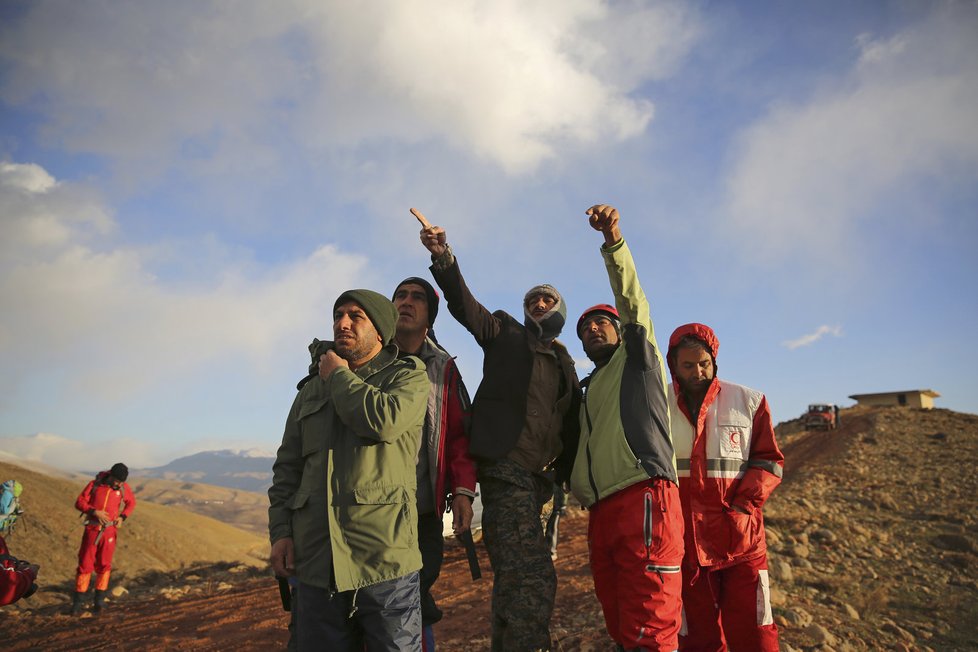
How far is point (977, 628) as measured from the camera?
19.7ft

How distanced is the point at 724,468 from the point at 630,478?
0.77 metres

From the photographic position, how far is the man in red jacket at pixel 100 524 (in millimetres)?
8828

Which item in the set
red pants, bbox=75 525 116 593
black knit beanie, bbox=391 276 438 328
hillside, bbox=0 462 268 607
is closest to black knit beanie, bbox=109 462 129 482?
red pants, bbox=75 525 116 593

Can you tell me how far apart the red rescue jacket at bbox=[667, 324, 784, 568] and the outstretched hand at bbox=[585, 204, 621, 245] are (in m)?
0.94

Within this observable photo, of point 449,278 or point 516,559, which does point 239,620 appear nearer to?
point 516,559

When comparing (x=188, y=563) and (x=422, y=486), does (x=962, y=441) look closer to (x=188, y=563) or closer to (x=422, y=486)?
(x=422, y=486)

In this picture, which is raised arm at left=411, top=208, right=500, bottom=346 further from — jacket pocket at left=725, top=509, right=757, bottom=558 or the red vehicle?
the red vehicle

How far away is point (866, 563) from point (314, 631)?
8.52 meters

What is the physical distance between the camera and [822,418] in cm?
2755

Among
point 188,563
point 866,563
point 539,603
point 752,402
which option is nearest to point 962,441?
point 866,563

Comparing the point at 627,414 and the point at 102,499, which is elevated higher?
the point at 627,414

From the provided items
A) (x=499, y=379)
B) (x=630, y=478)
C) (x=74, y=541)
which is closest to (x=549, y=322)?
(x=499, y=379)

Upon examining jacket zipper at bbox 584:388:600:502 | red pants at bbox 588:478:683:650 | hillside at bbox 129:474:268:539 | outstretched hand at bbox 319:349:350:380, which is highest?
outstretched hand at bbox 319:349:350:380

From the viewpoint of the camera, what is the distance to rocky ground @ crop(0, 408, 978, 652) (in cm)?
518
